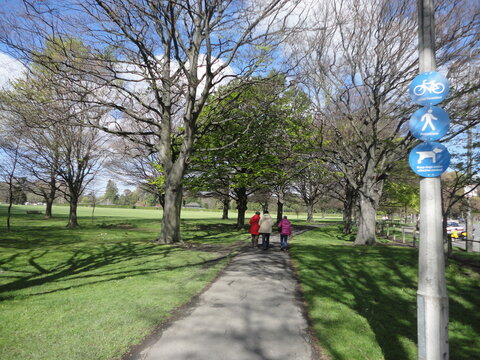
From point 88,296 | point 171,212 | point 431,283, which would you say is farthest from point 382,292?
point 171,212

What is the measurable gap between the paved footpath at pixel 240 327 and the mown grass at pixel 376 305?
1.31 feet

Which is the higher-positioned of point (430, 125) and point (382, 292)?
point (430, 125)

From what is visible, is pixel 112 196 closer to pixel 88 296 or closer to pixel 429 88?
pixel 88 296

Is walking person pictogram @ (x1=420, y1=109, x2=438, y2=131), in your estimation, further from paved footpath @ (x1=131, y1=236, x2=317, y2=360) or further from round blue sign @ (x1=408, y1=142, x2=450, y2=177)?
paved footpath @ (x1=131, y1=236, x2=317, y2=360)

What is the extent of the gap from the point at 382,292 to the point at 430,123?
511cm

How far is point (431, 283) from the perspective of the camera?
2.78m

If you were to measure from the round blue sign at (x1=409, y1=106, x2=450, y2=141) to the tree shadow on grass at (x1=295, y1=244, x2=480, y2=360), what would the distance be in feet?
9.46

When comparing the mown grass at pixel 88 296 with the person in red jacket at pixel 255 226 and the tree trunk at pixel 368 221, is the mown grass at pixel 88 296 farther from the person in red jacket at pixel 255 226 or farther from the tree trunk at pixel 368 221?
the tree trunk at pixel 368 221

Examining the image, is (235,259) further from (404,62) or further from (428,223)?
(404,62)

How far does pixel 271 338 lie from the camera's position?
13.9 ft

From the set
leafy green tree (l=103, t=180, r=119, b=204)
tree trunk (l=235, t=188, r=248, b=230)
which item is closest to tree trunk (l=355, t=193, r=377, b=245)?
tree trunk (l=235, t=188, r=248, b=230)

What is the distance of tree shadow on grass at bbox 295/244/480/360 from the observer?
441 centimetres

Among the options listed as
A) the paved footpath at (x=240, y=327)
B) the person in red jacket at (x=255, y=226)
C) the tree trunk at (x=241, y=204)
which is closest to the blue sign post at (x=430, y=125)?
the paved footpath at (x=240, y=327)

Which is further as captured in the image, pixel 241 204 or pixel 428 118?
pixel 241 204
